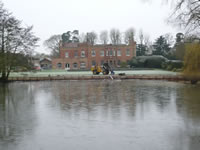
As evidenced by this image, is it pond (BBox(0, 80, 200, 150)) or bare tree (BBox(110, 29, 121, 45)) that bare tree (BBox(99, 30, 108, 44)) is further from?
pond (BBox(0, 80, 200, 150))

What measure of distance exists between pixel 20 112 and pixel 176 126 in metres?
6.39

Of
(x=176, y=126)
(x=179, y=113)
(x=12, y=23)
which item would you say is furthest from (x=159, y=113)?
(x=12, y=23)

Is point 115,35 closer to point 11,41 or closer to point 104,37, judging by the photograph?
point 104,37

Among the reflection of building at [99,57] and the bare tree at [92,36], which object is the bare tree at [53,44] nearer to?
the bare tree at [92,36]

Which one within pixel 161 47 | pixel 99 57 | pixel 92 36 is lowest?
pixel 99 57

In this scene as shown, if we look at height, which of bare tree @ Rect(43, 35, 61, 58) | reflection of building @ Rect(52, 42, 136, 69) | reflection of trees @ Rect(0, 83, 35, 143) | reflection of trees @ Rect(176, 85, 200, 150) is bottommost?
reflection of trees @ Rect(0, 83, 35, 143)

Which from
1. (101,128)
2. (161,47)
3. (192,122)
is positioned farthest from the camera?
(161,47)

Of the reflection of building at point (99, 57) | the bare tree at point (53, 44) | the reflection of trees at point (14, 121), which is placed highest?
the bare tree at point (53, 44)

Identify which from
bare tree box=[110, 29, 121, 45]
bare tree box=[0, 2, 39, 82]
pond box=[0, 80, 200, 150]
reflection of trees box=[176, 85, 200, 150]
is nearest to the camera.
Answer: pond box=[0, 80, 200, 150]

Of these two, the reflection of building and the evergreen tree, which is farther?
the evergreen tree

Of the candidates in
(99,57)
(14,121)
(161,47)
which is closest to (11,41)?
(14,121)

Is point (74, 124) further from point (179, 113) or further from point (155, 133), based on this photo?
point (179, 113)

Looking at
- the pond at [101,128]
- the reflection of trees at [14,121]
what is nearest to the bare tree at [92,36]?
the reflection of trees at [14,121]

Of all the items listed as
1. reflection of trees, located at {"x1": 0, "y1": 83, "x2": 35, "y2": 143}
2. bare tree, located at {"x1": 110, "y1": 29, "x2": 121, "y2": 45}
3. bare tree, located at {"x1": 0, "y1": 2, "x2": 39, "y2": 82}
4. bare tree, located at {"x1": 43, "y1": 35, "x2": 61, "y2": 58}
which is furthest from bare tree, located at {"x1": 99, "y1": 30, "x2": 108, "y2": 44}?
reflection of trees, located at {"x1": 0, "y1": 83, "x2": 35, "y2": 143}
